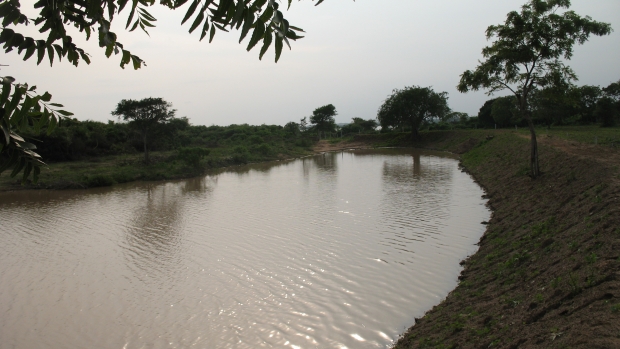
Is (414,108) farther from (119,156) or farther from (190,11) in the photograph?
(190,11)

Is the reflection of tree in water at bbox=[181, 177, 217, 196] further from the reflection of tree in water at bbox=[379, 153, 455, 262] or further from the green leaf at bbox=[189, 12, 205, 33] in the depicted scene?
the green leaf at bbox=[189, 12, 205, 33]

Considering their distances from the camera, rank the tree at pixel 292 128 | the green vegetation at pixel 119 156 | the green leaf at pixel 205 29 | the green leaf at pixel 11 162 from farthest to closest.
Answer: the tree at pixel 292 128 < the green vegetation at pixel 119 156 < the green leaf at pixel 11 162 < the green leaf at pixel 205 29

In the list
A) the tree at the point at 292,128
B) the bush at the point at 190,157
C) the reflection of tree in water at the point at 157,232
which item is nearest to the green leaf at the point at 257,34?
the reflection of tree in water at the point at 157,232

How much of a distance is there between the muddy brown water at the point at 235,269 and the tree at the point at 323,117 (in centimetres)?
5144

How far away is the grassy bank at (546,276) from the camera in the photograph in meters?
4.20

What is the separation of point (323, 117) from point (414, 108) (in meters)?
22.6

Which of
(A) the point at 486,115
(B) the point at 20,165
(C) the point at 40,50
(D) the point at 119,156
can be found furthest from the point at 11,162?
(A) the point at 486,115

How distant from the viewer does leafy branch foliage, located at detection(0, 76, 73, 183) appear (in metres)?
1.81

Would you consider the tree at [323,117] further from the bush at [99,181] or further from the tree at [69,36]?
the tree at [69,36]

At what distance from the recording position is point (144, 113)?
30.5 meters

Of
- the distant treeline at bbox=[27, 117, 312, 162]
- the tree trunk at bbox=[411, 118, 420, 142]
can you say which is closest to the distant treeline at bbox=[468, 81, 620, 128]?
the tree trunk at bbox=[411, 118, 420, 142]

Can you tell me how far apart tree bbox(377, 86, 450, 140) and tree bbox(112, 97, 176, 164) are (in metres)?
26.9

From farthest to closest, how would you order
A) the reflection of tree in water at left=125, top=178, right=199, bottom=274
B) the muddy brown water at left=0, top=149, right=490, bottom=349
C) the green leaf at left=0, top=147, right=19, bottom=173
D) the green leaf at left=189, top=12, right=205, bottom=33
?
the reflection of tree in water at left=125, top=178, right=199, bottom=274 < the muddy brown water at left=0, top=149, right=490, bottom=349 < the green leaf at left=0, top=147, right=19, bottom=173 < the green leaf at left=189, top=12, right=205, bottom=33

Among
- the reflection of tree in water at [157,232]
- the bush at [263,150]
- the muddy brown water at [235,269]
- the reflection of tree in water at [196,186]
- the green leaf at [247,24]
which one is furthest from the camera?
the bush at [263,150]
